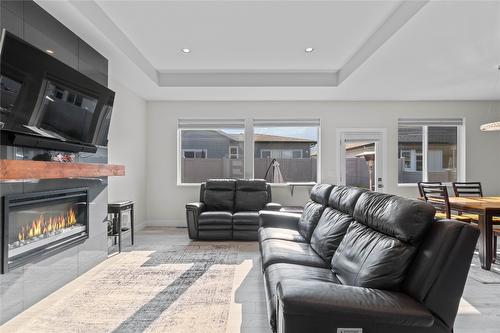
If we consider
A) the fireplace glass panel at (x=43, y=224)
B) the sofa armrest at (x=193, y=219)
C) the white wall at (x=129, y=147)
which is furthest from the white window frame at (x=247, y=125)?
the fireplace glass panel at (x=43, y=224)

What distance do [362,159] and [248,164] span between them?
2272 mm

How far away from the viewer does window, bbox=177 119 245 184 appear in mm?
6152

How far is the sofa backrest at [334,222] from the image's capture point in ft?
8.15

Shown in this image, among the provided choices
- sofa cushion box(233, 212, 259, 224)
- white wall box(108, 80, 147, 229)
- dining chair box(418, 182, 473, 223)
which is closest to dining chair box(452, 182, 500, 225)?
dining chair box(418, 182, 473, 223)

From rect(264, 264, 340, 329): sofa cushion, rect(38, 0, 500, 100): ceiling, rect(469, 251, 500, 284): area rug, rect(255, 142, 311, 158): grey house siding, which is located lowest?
rect(469, 251, 500, 284): area rug

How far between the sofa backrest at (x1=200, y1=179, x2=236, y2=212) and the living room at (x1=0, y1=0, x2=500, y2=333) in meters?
0.03

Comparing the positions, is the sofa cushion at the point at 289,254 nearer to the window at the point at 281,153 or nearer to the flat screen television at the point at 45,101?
the flat screen television at the point at 45,101

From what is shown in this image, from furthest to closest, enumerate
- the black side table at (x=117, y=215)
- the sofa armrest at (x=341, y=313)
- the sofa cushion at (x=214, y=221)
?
the sofa cushion at (x=214, y=221) → the black side table at (x=117, y=215) → the sofa armrest at (x=341, y=313)

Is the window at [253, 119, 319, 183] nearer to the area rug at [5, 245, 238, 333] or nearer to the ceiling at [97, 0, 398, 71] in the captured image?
the ceiling at [97, 0, 398, 71]

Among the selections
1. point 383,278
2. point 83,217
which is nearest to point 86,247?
point 83,217

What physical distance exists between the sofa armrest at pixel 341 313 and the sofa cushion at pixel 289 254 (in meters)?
0.97

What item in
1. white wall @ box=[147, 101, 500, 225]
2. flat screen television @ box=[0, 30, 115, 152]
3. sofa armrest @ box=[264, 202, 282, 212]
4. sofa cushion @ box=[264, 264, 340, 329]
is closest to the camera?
sofa cushion @ box=[264, 264, 340, 329]

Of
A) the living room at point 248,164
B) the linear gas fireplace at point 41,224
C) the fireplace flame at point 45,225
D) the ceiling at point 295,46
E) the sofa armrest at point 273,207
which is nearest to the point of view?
the living room at point 248,164

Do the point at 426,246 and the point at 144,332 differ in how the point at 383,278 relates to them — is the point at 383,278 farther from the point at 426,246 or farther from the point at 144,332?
the point at 144,332
